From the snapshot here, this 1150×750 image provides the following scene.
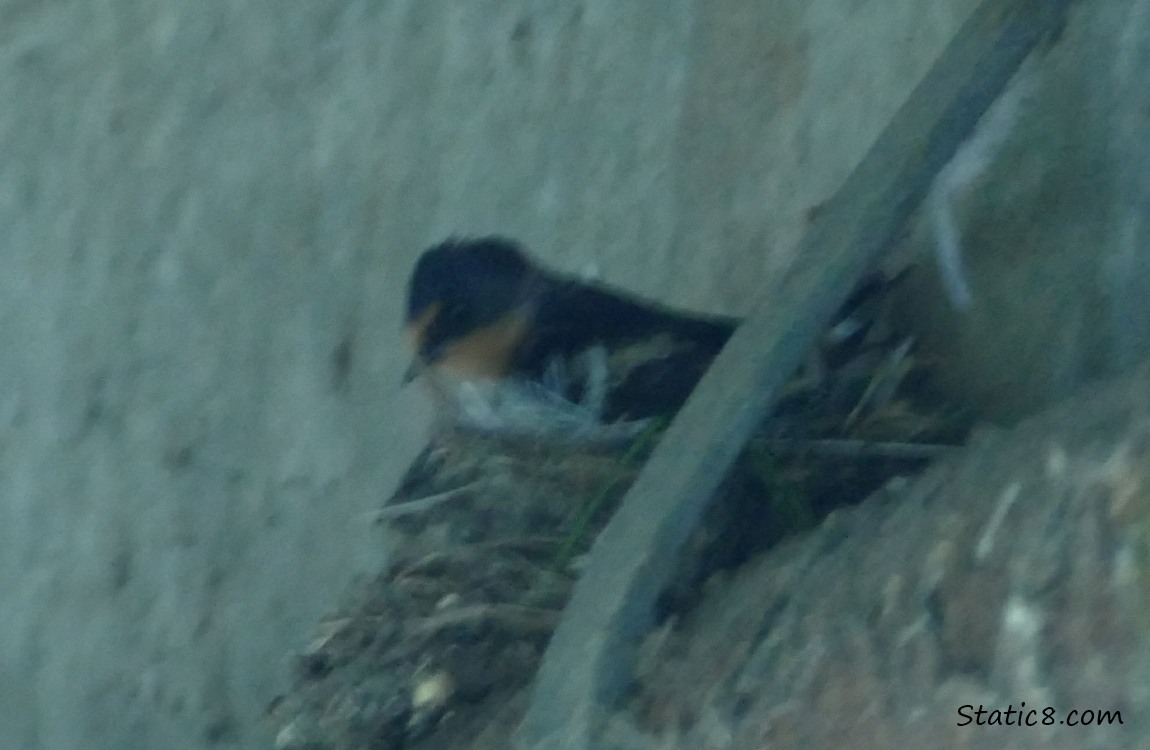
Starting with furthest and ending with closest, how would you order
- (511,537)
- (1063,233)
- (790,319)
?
(511,537)
(1063,233)
(790,319)

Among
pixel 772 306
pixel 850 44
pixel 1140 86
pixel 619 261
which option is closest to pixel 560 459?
pixel 619 261

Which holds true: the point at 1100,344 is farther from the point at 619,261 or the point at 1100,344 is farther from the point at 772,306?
the point at 619,261

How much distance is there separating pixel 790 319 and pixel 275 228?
52 centimetres

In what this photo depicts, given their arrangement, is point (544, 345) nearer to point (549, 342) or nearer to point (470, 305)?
point (549, 342)

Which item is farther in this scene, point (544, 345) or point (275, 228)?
point (544, 345)

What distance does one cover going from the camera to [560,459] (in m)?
1.65

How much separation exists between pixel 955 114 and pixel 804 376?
0.42 m

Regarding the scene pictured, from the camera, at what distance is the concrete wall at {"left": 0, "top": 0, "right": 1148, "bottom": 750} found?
136 cm

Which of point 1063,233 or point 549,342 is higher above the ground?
point 549,342

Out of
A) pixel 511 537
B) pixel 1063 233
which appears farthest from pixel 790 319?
pixel 511 537

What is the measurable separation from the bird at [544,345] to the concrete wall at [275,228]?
0.11ft

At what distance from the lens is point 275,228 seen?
148 centimetres

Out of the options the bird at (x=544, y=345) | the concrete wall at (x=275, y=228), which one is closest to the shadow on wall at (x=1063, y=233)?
the concrete wall at (x=275, y=228)

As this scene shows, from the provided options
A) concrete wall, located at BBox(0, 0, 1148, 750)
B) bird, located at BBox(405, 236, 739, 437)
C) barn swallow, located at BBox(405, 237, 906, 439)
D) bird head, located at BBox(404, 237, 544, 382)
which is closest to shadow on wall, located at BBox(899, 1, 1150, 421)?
concrete wall, located at BBox(0, 0, 1148, 750)
